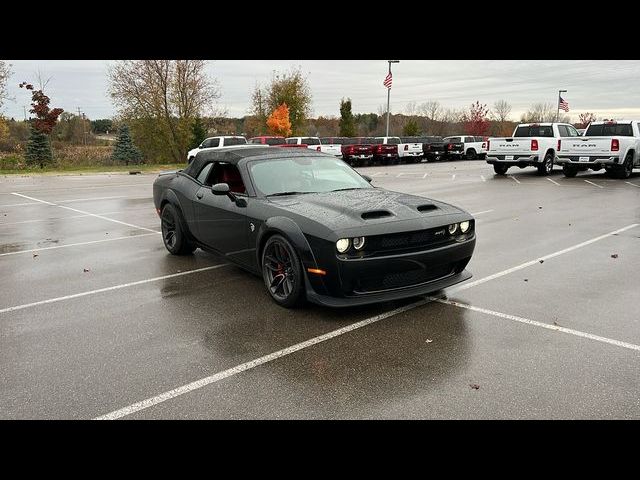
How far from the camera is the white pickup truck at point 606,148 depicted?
18016mm

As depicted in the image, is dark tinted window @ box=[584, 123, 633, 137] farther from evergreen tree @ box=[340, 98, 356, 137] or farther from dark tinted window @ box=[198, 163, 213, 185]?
evergreen tree @ box=[340, 98, 356, 137]

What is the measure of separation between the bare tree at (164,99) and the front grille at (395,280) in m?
38.9

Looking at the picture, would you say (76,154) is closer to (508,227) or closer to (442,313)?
(508,227)

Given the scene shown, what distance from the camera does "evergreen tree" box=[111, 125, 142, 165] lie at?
41906 millimetres

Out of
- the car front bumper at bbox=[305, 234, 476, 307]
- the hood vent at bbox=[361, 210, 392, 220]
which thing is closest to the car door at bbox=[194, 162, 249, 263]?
the car front bumper at bbox=[305, 234, 476, 307]

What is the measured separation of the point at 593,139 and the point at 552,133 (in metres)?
2.16

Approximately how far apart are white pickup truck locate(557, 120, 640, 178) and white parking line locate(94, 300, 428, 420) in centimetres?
1609

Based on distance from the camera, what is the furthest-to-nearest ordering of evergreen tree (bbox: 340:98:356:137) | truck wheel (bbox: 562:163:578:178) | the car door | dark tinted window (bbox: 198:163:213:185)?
evergreen tree (bbox: 340:98:356:137) < truck wheel (bbox: 562:163:578:178) < dark tinted window (bbox: 198:163:213:185) < the car door

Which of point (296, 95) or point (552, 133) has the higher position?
point (296, 95)

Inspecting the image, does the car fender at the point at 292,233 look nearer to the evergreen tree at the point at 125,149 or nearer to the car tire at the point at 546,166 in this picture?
the car tire at the point at 546,166

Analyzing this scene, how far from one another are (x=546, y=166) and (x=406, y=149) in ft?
49.3
